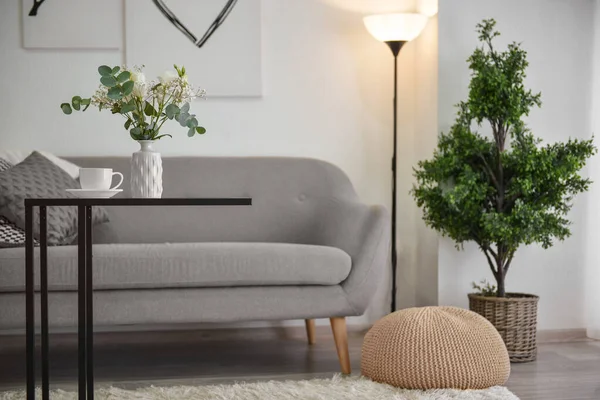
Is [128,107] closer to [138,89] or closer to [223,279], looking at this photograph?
[138,89]

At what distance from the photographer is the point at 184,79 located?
2428 millimetres

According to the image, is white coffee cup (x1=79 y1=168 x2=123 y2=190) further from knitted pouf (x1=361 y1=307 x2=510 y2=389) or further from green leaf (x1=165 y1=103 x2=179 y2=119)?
knitted pouf (x1=361 y1=307 x2=510 y2=389)

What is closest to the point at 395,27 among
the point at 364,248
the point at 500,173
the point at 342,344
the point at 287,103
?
the point at 287,103

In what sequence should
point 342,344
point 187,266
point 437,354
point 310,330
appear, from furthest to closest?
point 310,330, point 342,344, point 187,266, point 437,354

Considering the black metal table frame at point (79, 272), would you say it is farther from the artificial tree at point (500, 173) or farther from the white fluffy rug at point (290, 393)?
the artificial tree at point (500, 173)

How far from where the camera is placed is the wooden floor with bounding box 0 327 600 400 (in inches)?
120

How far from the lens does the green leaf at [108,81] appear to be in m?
2.27

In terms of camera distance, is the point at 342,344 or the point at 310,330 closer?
the point at 342,344

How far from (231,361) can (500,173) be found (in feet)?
4.65

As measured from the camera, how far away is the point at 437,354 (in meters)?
2.72

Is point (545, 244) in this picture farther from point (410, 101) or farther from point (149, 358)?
point (149, 358)

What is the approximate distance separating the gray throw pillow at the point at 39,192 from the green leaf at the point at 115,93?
3.14 feet

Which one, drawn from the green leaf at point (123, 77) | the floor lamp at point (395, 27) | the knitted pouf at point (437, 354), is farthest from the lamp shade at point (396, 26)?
the green leaf at point (123, 77)

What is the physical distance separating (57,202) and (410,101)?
8.12 ft
